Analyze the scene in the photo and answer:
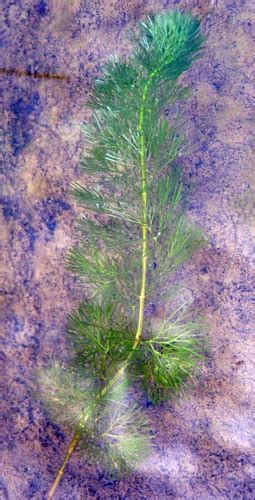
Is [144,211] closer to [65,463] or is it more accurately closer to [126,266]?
[126,266]

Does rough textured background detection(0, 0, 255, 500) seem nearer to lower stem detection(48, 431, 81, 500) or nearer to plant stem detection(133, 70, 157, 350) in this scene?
lower stem detection(48, 431, 81, 500)

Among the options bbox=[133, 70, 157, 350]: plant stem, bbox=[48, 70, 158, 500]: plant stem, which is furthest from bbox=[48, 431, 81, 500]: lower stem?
bbox=[133, 70, 157, 350]: plant stem

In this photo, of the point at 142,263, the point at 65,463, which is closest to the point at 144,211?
the point at 142,263

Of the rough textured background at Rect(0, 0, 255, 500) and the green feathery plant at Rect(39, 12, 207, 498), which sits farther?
the rough textured background at Rect(0, 0, 255, 500)

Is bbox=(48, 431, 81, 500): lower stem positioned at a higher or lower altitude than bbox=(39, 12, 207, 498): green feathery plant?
lower

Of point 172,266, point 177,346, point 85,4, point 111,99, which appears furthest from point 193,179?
point 85,4
